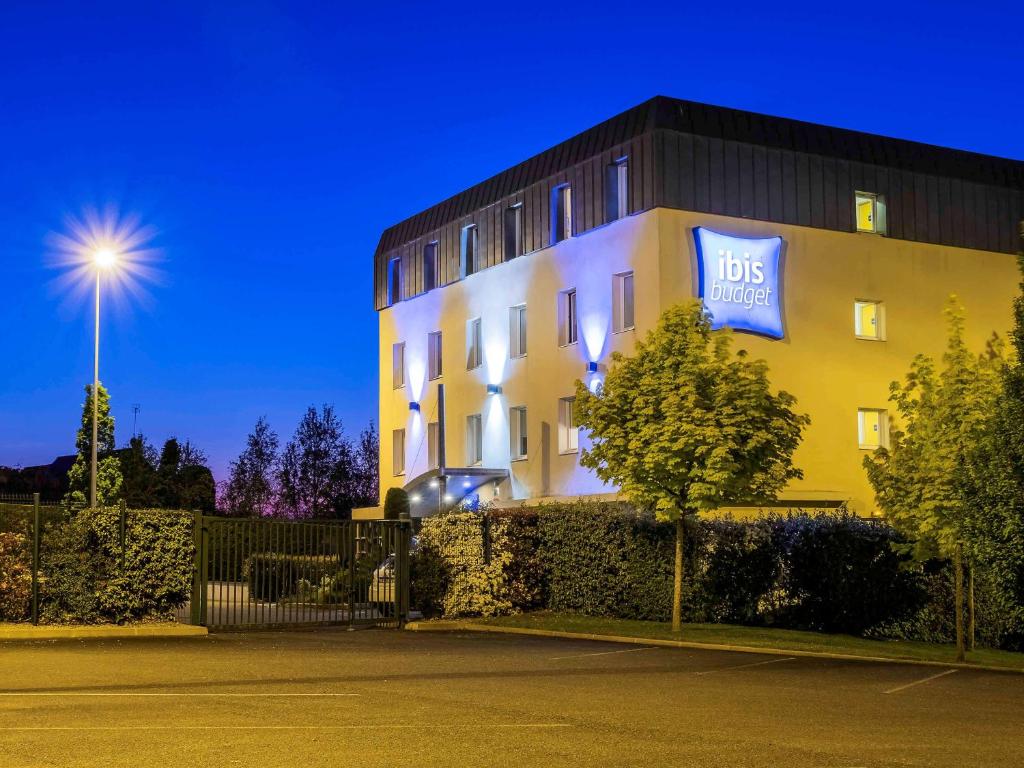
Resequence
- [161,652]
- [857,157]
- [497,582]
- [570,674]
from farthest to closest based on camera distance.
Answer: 1. [857,157]
2. [497,582]
3. [161,652]
4. [570,674]

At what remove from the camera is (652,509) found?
85.5 ft

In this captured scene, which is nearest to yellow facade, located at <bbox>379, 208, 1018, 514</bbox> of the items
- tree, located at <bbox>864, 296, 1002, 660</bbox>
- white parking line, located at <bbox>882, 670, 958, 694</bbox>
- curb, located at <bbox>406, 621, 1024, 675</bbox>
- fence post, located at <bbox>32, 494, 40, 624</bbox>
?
curb, located at <bbox>406, 621, 1024, 675</bbox>

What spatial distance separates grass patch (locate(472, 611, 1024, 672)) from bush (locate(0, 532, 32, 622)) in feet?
27.3

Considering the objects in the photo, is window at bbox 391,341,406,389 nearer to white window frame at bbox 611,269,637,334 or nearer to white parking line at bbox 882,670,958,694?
white window frame at bbox 611,269,637,334

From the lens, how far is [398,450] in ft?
165

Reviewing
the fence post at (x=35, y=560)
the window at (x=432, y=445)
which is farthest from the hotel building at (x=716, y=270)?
the fence post at (x=35, y=560)

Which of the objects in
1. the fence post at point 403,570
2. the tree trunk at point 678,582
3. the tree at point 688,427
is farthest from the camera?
the fence post at point 403,570

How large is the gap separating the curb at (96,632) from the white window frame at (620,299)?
17.2 m

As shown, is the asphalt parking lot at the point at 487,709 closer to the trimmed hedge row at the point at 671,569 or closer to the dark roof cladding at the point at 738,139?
the trimmed hedge row at the point at 671,569

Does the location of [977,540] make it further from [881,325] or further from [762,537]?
[881,325]

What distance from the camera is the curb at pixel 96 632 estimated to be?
2222 cm

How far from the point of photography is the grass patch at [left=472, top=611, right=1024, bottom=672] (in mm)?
20750

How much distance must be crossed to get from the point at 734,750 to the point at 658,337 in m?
15.2

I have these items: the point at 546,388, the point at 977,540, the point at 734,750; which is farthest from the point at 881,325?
the point at 734,750
